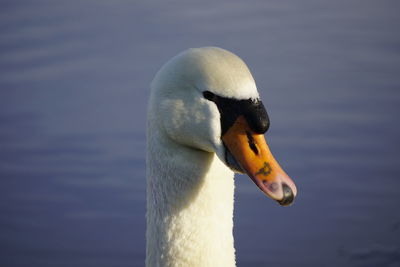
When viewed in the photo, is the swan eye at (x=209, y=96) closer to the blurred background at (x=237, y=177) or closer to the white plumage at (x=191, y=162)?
the white plumage at (x=191, y=162)

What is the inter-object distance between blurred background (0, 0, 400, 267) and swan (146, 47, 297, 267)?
259cm

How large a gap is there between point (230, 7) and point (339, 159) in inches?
108

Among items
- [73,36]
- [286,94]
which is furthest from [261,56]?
[73,36]

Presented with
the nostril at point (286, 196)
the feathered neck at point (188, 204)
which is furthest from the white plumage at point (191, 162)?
the nostril at point (286, 196)

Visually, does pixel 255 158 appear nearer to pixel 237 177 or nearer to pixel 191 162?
pixel 191 162

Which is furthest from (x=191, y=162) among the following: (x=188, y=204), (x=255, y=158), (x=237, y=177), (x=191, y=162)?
(x=237, y=177)

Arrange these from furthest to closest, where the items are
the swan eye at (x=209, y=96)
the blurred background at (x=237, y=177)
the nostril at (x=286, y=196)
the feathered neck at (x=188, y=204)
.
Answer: the blurred background at (x=237, y=177)
the feathered neck at (x=188, y=204)
the swan eye at (x=209, y=96)
the nostril at (x=286, y=196)

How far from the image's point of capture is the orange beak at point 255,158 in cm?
367

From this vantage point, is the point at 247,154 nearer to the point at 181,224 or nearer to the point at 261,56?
the point at 181,224

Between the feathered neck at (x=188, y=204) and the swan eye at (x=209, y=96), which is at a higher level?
the swan eye at (x=209, y=96)

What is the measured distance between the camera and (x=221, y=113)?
3.72 meters

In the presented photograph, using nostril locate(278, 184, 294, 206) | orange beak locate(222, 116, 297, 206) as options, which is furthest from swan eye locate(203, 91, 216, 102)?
nostril locate(278, 184, 294, 206)

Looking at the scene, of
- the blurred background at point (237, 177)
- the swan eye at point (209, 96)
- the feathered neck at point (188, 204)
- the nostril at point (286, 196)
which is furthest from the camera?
the blurred background at point (237, 177)

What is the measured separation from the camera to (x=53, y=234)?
22.7 feet
